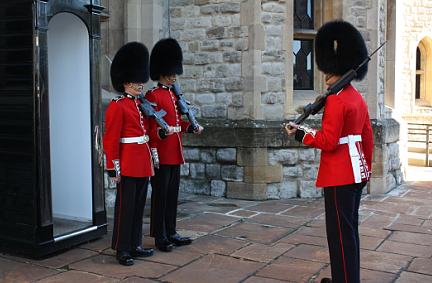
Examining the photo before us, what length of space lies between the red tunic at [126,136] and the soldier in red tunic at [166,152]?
0.66 feet

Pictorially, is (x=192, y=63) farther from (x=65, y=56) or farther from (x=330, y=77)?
(x=330, y=77)

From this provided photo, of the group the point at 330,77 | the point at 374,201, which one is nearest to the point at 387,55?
the point at 374,201

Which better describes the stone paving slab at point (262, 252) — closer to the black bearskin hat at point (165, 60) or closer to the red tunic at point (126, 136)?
the red tunic at point (126, 136)

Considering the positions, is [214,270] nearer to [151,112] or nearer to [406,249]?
[151,112]

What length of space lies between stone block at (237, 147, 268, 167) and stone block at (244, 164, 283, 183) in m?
0.05

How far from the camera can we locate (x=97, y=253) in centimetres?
371

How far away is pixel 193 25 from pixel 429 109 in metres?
7.80

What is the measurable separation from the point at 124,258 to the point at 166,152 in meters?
0.90

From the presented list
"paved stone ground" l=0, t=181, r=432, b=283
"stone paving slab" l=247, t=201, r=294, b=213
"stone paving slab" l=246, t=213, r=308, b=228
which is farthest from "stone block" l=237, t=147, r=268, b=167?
"stone paving slab" l=246, t=213, r=308, b=228

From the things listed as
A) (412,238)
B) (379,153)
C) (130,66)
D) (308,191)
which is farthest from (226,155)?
(130,66)

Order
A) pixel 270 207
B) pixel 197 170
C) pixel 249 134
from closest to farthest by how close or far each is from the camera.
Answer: pixel 270 207 < pixel 249 134 < pixel 197 170

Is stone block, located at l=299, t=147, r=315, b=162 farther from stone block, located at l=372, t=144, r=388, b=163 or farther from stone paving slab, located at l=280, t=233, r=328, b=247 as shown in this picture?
stone paving slab, located at l=280, t=233, r=328, b=247

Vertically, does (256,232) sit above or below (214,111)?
below

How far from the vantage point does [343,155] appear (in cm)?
278
